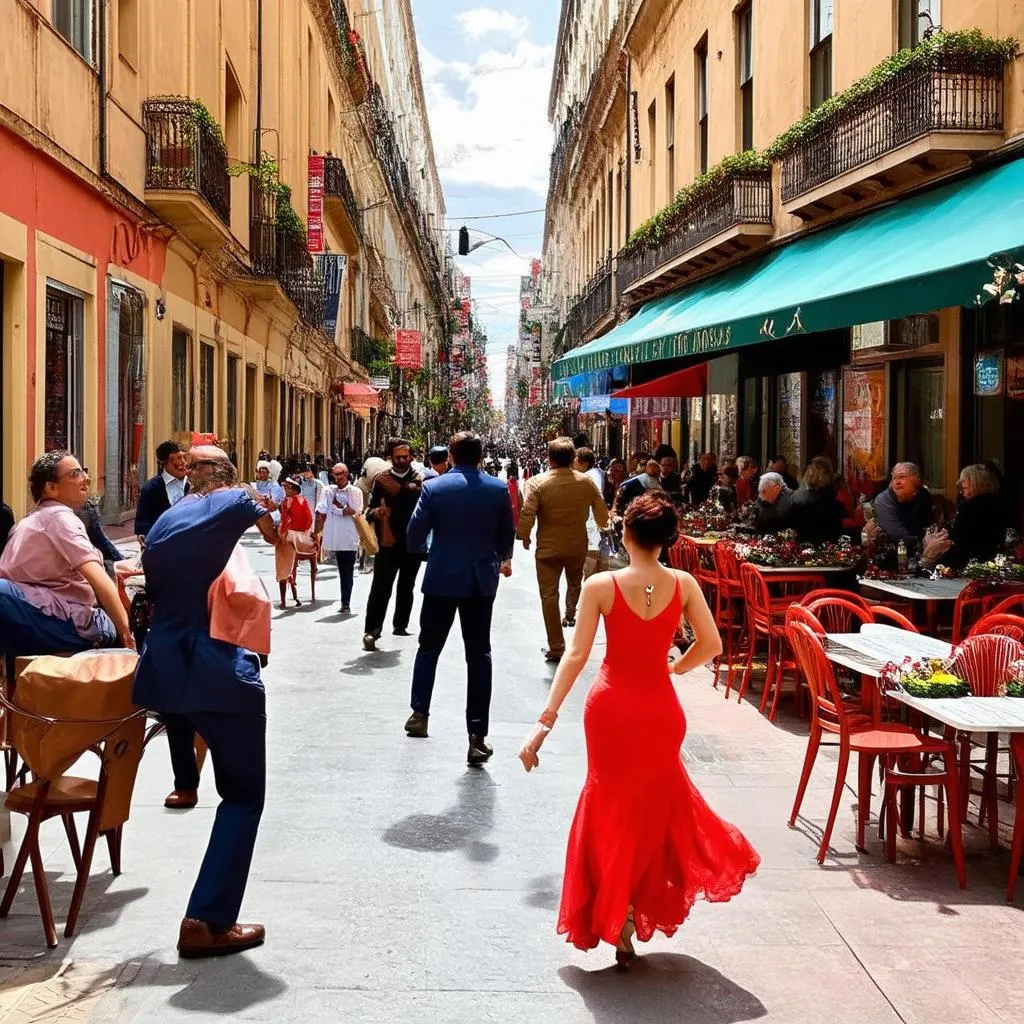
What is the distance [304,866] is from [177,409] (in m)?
14.0

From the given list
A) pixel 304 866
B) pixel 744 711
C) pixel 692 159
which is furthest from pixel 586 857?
pixel 692 159

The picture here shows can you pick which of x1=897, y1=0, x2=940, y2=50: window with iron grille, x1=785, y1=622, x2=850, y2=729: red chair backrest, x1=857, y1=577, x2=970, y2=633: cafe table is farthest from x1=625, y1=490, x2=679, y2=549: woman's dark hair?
x1=897, y1=0, x2=940, y2=50: window with iron grille

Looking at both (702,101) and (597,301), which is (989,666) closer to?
(702,101)

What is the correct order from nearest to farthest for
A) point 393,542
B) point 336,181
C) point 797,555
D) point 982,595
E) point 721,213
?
point 982,595
point 797,555
point 393,542
point 721,213
point 336,181

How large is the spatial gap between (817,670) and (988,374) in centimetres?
711

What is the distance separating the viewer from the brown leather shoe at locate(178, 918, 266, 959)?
4.40m

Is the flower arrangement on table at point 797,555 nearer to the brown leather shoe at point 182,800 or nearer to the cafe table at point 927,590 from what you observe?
the cafe table at point 927,590

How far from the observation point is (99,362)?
45.8ft

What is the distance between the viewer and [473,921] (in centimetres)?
480

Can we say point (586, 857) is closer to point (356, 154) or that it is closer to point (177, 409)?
point (177, 409)

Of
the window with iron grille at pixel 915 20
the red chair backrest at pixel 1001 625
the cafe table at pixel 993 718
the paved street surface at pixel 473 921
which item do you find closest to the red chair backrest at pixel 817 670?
the cafe table at pixel 993 718

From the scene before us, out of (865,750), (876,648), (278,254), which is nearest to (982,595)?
(876,648)

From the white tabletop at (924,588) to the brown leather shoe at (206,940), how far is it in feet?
17.2

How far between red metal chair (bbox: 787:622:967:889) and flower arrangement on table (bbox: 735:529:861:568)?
3.67 m
